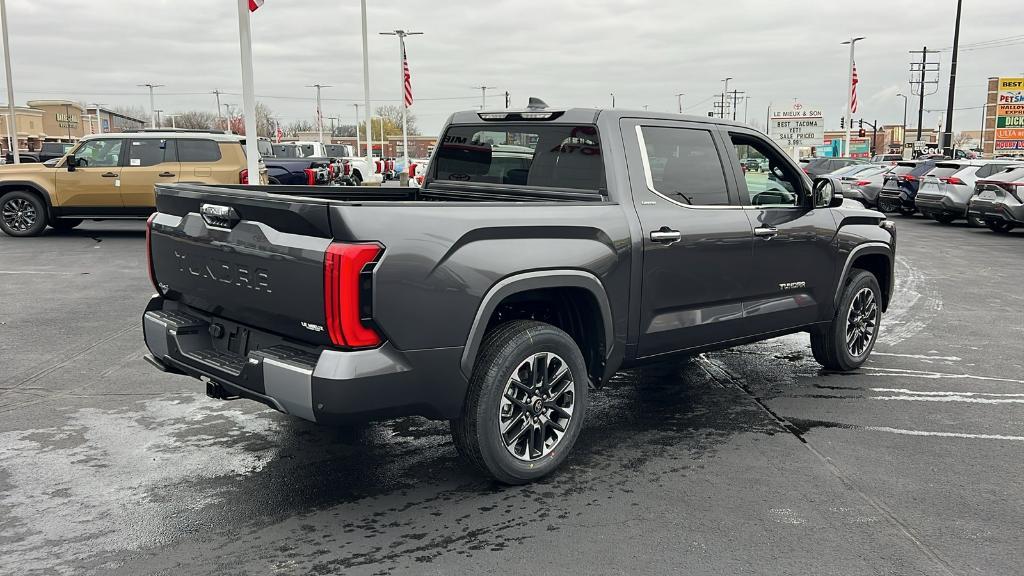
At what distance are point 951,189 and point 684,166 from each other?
58.7 feet

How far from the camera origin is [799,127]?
88.1m

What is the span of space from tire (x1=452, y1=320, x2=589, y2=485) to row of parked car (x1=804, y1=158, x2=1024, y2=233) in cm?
1304

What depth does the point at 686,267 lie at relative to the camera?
16.4ft

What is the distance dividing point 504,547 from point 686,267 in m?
2.08

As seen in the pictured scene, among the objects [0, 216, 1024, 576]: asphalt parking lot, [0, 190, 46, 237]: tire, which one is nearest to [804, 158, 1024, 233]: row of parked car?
[0, 216, 1024, 576]: asphalt parking lot

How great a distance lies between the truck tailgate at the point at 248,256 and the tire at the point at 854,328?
4172 millimetres

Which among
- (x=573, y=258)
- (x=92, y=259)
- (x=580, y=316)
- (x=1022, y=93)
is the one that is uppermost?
(x=1022, y=93)

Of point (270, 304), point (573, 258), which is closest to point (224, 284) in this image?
point (270, 304)

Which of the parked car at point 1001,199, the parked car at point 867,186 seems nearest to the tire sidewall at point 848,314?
the parked car at point 1001,199

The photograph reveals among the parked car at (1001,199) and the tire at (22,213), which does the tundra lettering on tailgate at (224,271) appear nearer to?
the tire at (22,213)

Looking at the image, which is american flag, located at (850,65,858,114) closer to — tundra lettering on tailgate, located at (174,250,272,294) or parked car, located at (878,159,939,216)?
parked car, located at (878,159,939,216)

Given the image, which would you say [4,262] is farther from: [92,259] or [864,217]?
[864,217]

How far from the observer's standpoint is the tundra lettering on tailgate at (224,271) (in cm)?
387

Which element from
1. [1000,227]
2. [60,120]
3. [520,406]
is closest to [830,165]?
[1000,227]
